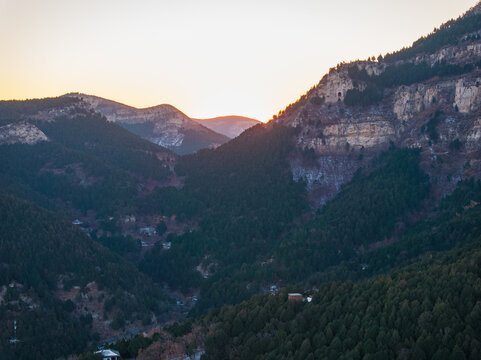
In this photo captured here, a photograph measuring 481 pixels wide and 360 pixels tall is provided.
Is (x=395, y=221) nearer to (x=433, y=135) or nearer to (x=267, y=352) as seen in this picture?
(x=433, y=135)

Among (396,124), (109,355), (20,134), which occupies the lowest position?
(109,355)

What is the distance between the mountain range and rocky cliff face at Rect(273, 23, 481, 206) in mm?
362

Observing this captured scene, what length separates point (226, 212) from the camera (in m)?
136

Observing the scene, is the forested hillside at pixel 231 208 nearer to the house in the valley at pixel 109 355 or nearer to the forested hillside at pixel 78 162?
the forested hillside at pixel 78 162

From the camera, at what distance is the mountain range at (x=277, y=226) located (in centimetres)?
6500

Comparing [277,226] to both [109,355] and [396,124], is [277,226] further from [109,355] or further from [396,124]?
[109,355]

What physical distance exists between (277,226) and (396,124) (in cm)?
3839

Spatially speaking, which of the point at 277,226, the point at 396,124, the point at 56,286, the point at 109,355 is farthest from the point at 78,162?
the point at 109,355

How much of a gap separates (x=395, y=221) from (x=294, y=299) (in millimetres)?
46695

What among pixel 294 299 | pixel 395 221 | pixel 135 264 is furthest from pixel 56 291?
pixel 395 221

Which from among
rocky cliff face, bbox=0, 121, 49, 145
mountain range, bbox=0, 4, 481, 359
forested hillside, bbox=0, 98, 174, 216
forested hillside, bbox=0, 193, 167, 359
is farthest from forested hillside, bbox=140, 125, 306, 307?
rocky cliff face, bbox=0, 121, 49, 145

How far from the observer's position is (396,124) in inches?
5536

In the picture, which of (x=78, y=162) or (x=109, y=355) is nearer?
(x=109, y=355)

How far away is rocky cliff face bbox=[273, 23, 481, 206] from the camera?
4781 inches
